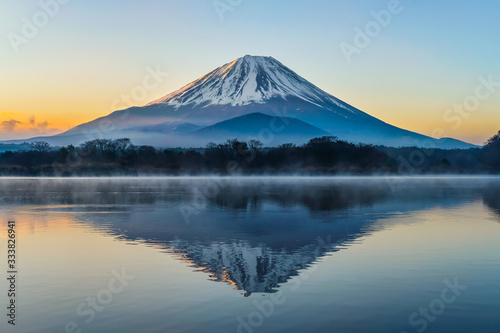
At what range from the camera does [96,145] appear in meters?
130

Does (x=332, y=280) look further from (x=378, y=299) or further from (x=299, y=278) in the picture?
(x=378, y=299)

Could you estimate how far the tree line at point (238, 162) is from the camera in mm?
113438

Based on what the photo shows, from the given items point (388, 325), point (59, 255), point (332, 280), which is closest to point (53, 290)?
Answer: point (59, 255)

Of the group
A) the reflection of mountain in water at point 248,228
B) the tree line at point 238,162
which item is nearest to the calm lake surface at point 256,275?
the reflection of mountain in water at point 248,228

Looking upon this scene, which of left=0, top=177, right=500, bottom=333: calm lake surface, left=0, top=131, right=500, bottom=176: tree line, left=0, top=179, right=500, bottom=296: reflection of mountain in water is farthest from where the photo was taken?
left=0, top=131, right=500, bottom=176: tree line

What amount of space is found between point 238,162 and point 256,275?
9952 cm

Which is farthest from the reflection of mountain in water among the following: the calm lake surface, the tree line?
the tree line

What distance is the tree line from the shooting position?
113 metres

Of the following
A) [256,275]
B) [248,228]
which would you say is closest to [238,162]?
[248,228]

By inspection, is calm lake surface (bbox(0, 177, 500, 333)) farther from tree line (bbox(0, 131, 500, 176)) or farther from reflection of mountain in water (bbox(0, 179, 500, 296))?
tree line (bbox(0, 131, 500, 176))

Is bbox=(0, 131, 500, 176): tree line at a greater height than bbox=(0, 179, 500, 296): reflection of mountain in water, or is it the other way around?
bbox=(0, 131, 500, 176): tree line

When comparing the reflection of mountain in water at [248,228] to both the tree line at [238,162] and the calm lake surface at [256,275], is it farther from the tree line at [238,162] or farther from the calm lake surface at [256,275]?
the tree line at [238,162]

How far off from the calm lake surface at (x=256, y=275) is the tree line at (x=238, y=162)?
86.2 m

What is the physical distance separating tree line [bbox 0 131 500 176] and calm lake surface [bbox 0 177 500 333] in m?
86.2
